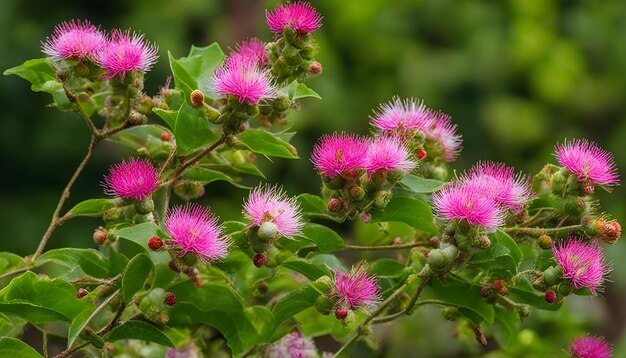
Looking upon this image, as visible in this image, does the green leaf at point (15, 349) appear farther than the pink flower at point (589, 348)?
No

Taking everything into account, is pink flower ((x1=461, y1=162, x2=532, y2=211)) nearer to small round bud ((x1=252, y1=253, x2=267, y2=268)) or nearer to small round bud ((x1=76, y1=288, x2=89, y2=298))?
small round bud ((x1=252, y1=253, x2=267, y2=268))

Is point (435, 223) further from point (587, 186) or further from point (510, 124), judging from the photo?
point (510, 124)

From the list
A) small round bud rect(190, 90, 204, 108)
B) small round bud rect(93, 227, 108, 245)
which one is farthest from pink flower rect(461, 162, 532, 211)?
small round bud rect(93, 227, 108, 245)

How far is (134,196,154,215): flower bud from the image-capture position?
1.21 meters

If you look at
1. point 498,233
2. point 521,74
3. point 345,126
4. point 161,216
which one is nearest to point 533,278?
point 498,233

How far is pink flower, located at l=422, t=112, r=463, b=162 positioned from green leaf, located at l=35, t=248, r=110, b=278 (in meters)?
0.46

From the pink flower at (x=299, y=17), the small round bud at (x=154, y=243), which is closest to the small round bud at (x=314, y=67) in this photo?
the pink flower at (x=299, y=17)

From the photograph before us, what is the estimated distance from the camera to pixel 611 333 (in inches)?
139

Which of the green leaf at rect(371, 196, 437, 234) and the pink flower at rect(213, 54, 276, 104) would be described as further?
the green leaf at rect(371, 196, 437, 234)

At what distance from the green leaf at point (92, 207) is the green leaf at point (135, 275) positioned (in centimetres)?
18

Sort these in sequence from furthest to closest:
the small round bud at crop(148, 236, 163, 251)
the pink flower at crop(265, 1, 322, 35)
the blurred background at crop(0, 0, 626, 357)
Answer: the blurred background at crop(0, 0, 626, 357) → the pink flower at crop(265, 1, 322, 35) → the small round bud at crop(148, 236, 163, 251)

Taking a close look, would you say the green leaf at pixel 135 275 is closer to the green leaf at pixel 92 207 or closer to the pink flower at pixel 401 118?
the green leaf at pixel 92 207

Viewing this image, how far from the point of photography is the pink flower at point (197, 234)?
1136 millimetres

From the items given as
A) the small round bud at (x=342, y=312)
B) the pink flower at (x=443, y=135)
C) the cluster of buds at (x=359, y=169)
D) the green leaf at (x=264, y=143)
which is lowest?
the small round bud at (x=342, y=312)
